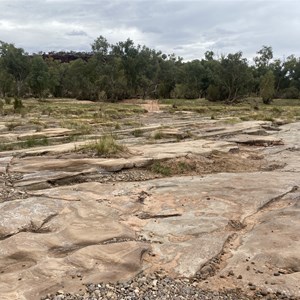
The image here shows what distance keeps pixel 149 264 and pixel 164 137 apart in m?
12.8

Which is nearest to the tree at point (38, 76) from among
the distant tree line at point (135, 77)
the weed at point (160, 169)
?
the distant tree line at point (135, 77)

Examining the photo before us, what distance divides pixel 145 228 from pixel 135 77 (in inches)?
2391

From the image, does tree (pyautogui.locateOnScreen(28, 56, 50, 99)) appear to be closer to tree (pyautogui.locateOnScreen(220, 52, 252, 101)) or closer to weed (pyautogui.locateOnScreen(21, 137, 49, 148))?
tree (pyautogui.locateOnScreen(220, 52, 252, 101))

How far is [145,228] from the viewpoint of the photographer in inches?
278

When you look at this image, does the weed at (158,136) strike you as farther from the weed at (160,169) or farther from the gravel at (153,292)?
the gravel at (153,292)

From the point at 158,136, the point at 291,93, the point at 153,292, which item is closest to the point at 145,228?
the point at 153,292

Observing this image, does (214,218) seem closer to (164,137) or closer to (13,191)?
(13,191)

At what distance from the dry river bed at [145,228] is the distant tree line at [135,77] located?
49.7 metres

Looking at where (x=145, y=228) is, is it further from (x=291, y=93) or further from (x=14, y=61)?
(x=291, y=93)

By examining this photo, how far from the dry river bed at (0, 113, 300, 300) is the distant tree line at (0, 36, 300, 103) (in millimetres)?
49664

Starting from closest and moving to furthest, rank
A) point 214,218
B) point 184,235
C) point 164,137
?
point 184,235 → point 214,218 → point 164,137

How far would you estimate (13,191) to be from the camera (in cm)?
895

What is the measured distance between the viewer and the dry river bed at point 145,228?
505cm

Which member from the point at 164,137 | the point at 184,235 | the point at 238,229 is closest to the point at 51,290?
the point at 184,235
